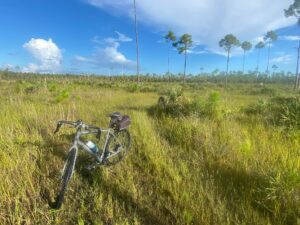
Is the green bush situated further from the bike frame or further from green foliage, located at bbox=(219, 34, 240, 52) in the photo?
green foliage, located at bbox=(219, 34, 240, 52)

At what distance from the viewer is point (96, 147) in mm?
3018

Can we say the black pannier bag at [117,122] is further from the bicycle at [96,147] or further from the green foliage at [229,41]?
the green foliage at [229,41]

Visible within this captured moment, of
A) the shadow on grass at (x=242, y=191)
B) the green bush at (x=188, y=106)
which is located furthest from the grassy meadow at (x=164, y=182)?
the green bush at (x=188, y=106)

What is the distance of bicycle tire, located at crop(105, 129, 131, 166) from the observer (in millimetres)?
3359

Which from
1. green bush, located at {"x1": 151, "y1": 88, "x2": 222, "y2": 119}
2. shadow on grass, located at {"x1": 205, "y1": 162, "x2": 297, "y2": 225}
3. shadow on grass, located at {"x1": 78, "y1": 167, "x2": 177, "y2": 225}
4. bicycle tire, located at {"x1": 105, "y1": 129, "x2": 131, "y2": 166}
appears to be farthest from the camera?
green bush, located at {"x1": 151, "y1": 88, "x2": 222, "y2": 119}

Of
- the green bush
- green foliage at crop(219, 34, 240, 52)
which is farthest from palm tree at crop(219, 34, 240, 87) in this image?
the green bush

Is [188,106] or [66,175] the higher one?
[188,106]

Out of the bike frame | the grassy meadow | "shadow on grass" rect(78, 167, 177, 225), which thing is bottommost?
"shadow on grass" rect(78, 167, 177, 225)

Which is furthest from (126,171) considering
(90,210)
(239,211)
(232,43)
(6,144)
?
(232,43)

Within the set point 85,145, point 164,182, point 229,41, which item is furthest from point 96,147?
point 229,41

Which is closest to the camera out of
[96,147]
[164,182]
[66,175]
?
[66,175]

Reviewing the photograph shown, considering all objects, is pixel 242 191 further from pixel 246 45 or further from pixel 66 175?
pixel 246 45

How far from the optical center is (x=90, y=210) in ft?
7.68

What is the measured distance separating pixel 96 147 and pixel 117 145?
0.67 meters
